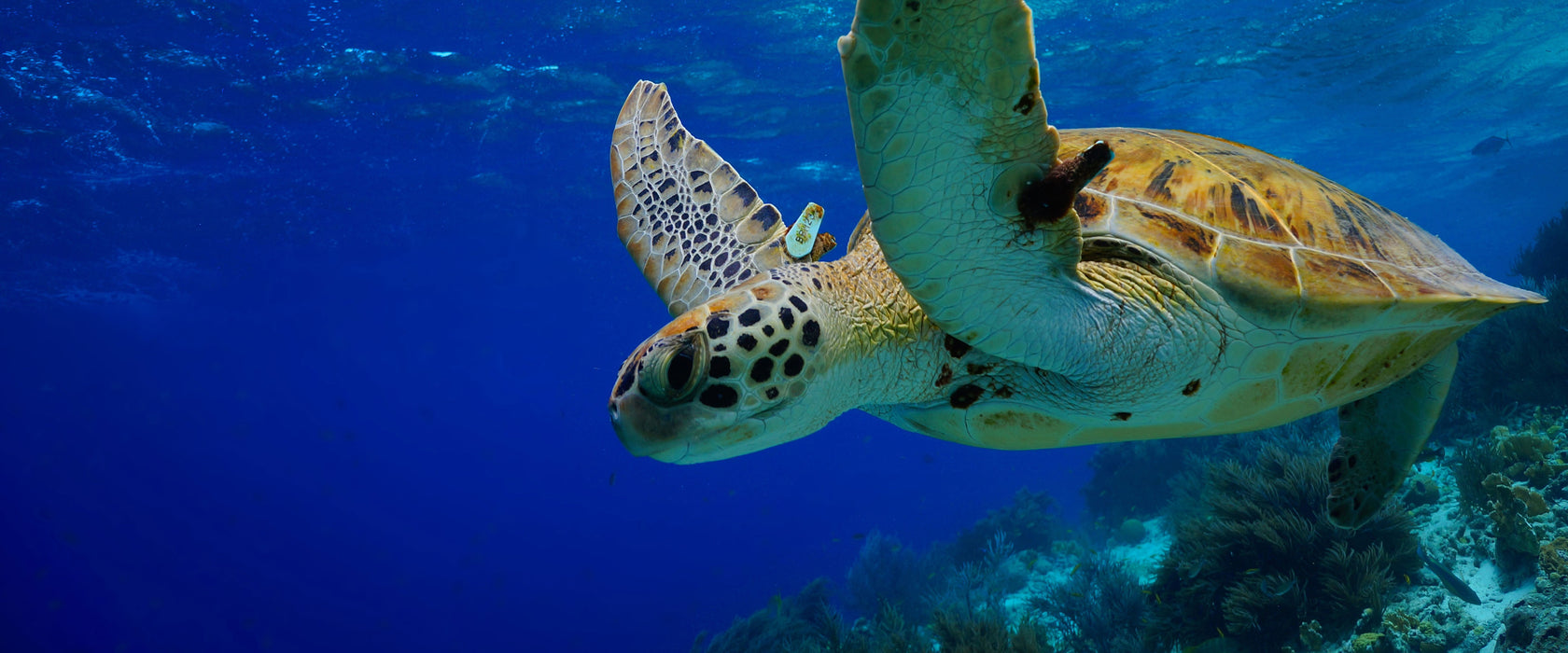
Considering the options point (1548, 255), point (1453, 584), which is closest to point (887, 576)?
point (1453, 584)

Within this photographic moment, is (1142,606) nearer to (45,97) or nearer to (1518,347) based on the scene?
(1518,347)

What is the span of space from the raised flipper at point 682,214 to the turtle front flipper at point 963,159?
2.20 feet

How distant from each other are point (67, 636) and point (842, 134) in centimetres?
5392

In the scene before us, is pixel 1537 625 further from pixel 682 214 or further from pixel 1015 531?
pixel 1015 531

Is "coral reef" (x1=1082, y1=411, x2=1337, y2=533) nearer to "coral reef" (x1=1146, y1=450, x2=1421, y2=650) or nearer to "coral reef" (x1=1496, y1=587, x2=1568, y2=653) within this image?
"coral reef" (x1=1146, y1=450, x2=1421, y2=650)

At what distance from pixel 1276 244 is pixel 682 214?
1.86m

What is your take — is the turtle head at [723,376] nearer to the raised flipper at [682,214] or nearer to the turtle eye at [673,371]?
the turtle eye at [673,371]

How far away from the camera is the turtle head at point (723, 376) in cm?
136

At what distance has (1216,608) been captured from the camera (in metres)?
3.79

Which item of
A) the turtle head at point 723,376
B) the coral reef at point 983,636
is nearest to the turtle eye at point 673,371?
the turtle head at point 723,376

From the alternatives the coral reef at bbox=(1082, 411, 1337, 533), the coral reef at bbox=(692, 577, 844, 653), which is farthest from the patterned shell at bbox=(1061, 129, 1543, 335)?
the coral reef at bbox=(692, 577, 844, 653)

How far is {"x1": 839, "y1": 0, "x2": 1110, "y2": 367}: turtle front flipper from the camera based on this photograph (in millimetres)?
1050

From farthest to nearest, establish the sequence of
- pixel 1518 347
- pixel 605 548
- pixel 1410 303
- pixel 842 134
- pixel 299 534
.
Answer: pixel 299 534 < pixel 605 548 < pixel 842 134 < pixel 1518 347 < pixel 1410 303

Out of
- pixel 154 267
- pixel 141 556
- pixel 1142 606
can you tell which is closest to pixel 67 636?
pixel 141 556
